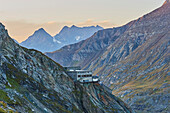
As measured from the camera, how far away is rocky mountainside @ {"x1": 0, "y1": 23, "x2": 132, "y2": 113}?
8575 cm

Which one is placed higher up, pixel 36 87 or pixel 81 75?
pixel 81 75

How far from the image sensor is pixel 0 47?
10919 cm

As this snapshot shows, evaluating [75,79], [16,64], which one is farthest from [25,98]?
[75,79]

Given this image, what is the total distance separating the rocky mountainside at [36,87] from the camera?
8575 centimetres

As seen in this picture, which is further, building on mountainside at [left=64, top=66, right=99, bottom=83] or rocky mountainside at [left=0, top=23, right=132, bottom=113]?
building on mountainside at [left=64, top=66, right=99, bottom=83]

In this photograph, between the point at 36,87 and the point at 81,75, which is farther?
the point at 81,75

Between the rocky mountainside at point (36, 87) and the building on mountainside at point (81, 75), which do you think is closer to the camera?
the rocky mountainside at point (36, 87)

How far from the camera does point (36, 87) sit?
360 ft

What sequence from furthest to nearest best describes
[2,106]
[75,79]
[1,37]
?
[75,79], [1,37], [2,106]

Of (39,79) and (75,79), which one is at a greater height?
(75,79)

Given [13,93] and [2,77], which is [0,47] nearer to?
[2,77]

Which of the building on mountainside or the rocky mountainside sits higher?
the building on mountainside

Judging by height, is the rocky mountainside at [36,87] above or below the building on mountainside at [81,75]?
below

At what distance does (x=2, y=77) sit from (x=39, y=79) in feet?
103
